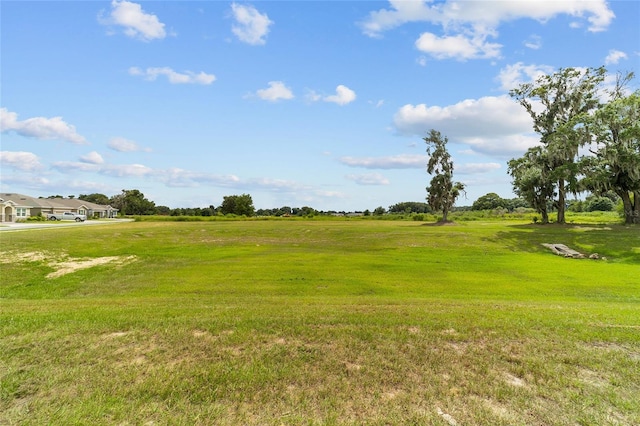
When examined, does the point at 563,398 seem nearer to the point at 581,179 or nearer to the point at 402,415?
the point at 402,415

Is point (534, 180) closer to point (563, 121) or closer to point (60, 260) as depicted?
point (563, 121)

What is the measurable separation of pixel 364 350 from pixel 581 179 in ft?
118

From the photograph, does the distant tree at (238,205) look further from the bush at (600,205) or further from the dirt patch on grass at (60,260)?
the bush at (600,205)

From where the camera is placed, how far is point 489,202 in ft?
343

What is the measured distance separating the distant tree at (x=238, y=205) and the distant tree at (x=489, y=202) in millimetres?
70255

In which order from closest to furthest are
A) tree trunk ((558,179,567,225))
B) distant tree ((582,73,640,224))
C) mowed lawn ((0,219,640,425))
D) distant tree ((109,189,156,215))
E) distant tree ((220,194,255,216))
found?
mowed lawn ((0,219,640,425))
distant tree ((582,73,640,224))
tree trunk ((558,179,567,225))
distant tree ((220,194,255,216))
distant tree ((109,189,156,215))

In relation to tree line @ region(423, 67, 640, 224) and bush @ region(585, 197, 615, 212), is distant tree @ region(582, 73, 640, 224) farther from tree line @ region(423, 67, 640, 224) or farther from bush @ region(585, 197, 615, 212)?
bush @ region(585, 197, 615, 212)

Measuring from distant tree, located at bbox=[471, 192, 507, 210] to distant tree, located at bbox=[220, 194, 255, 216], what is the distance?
70.3m

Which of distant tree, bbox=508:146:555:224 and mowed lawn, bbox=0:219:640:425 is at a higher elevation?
distant tree, bbox=508:146:555:224

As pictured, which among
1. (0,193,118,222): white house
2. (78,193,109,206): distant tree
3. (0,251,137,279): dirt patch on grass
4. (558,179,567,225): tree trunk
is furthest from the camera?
(78,193,109,206): distant tree

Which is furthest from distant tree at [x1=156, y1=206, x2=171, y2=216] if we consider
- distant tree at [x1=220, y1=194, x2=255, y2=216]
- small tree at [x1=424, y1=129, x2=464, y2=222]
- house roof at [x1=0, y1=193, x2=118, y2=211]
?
small tree at [x1=424, y1=129, x2=464, y2=222]

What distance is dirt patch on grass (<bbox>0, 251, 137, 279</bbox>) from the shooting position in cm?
1513

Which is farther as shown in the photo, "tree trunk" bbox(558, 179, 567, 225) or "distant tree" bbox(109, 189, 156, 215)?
"distant tree" bbox(109, 189, 156, 215)

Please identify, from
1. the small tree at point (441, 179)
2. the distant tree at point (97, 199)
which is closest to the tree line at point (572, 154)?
the small tree at point (441, 179)
